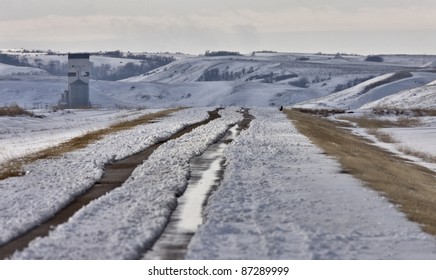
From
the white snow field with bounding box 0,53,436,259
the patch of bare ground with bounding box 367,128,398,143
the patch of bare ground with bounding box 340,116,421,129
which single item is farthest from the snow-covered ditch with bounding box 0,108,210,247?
the patch of bare ground with bounding box 340,116,421,129

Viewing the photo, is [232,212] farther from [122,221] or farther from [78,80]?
[78,80]

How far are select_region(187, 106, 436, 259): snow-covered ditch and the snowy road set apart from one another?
0.07ft

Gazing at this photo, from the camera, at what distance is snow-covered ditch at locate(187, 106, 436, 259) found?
15.4 meters

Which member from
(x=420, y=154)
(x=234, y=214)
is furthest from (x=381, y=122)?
(x=234, y=214)

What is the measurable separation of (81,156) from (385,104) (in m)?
138

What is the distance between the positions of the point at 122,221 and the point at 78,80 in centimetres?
A: 14881

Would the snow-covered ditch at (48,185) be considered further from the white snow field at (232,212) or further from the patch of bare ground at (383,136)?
the patch of bare ground at (383,136)

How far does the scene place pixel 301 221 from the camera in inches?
711

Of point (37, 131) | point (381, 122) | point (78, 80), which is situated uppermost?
point (37, 131)

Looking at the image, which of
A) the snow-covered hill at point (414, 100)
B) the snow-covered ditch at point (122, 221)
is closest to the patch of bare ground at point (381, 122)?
the snow-covered hill at point (414, 100)

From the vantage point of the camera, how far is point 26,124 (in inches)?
2714

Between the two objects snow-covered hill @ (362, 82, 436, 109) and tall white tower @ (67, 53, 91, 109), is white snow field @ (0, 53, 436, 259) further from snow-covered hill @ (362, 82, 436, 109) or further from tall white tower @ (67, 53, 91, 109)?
tall white tower @ (67, 53, 91, 109)

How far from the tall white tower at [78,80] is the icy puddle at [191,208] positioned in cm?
13353
